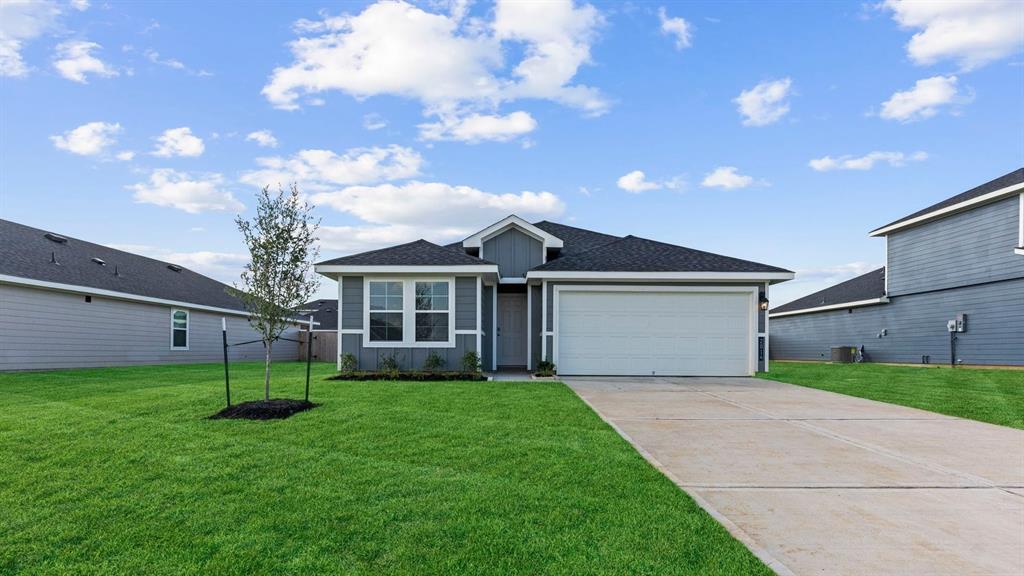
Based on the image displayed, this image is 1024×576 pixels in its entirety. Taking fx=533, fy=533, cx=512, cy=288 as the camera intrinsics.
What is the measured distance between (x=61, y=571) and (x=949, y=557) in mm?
4873

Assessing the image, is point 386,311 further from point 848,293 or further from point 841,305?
point 848,293

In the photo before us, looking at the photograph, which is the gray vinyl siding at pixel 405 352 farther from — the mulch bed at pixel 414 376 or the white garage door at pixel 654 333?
the white garage door at pixel 654 333

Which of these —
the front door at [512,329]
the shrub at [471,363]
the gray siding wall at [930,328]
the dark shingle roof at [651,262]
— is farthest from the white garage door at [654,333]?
the gray siding wall at [930,328]

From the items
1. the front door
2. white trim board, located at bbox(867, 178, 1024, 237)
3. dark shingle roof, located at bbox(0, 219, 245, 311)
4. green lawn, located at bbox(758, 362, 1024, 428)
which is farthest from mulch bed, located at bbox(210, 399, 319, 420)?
white trim board, located at bbox(867, 178, 1024, 237)

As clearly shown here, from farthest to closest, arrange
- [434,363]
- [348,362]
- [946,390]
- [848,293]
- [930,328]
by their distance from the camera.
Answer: [848,293] < [930,328] < [348,362] < [434,363] < [946,390]

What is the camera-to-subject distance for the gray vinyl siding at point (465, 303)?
1350 centimetres

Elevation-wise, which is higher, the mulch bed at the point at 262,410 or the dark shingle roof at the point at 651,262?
the dark shingle roof at the point at 651,262

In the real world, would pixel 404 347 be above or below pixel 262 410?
above

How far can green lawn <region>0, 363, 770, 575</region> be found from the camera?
2.89 meters

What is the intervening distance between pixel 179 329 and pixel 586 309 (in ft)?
50.8

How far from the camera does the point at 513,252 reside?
15617mm

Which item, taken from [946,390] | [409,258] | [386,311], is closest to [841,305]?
[946,390]

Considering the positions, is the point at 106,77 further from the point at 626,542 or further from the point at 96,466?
the point at 626,542

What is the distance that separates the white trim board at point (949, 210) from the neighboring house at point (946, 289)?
0.10 feet
